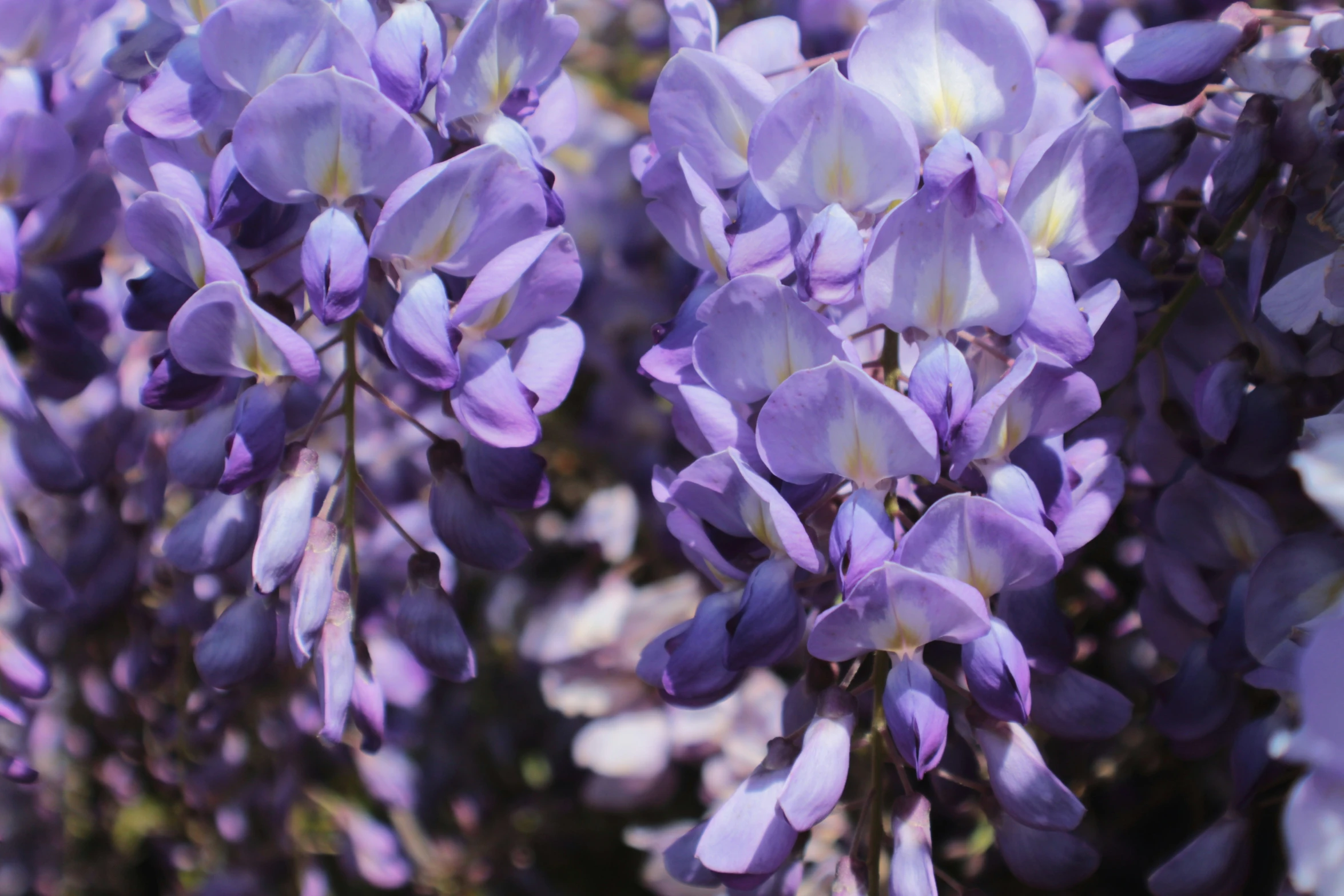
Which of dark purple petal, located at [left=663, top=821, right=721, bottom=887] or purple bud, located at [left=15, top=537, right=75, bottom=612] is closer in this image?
dark purple petal, located at [left=663, top=821, right=721, bottom=887]

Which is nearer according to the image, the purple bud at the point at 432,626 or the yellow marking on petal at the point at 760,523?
the yellow marking on petal at the point at 760,523

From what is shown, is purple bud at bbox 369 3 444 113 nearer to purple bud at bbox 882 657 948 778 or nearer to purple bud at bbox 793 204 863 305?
purple bud at bbox 793 204 863 305

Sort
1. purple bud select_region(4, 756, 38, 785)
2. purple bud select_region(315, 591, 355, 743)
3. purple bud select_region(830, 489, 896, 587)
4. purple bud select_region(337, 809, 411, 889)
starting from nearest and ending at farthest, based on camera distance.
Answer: purple bud select_region(830, 489, 896, 587) → purple bud select_region(315, 591, 355, 743) → purple bud select_region(4, 756, 38, 785) → purple bud select_region(337, 809, 411, 889)

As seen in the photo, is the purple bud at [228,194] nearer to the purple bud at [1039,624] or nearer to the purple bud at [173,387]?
the purple bud at [173,387]

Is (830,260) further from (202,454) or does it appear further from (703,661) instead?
(202,454)

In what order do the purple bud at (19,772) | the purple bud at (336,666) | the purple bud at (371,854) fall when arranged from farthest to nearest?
the purple bud at (371,854)
the purple bud at (19,772)
the purple bud at (336,666)

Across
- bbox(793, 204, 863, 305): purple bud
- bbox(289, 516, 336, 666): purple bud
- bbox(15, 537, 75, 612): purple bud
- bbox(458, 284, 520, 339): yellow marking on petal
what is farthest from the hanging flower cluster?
bbox(15, 537, 75, 612): purple bud

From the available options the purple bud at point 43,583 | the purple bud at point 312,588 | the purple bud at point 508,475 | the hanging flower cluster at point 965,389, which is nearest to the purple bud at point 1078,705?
the hanging flower cluster at point 965,389
